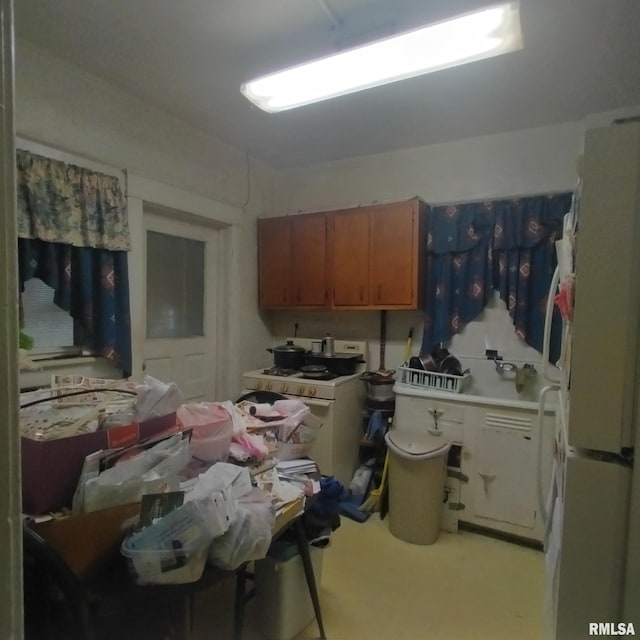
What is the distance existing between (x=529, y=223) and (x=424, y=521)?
208cm

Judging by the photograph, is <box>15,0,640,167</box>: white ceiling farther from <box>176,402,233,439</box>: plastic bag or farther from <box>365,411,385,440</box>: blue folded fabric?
<box>365,411,385,440</box>: blue folded fabric

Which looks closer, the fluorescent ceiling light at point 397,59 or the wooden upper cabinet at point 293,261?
the fluorescent ceiling light at point 397,59

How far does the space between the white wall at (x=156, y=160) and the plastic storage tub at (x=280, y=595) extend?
1.52 metres

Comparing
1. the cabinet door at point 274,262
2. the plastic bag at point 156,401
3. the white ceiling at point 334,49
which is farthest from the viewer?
the cabinet door at point 274,262

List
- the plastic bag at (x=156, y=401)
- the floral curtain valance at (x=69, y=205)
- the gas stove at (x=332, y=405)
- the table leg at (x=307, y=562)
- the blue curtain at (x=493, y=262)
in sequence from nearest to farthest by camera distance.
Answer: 1. the plastic bag at (x=156, y=401)
2. the table leg at (x=307, y=562)
3. the floral curtain valance at (x=69, y=205)
4. the blue curtain at (x=493, y=262)
5. the gas stove at (x=332, y=405)

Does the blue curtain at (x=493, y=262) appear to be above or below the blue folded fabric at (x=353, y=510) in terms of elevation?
above

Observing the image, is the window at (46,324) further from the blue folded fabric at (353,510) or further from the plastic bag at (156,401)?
the blue folded fabric at (353,510)

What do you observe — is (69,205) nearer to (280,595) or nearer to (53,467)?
(53,467)

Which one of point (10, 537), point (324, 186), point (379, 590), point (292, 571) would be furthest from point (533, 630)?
point (324, 186)

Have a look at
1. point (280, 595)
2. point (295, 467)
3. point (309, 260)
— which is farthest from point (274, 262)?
point (280, 595)

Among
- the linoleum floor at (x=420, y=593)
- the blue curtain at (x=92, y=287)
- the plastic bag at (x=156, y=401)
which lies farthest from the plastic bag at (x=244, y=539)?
the blue curtain at (x=92, y=287)

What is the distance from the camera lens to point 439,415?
2738 mm

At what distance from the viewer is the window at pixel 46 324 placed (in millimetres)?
2160

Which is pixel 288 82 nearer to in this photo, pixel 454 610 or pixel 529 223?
pixel 529 223
